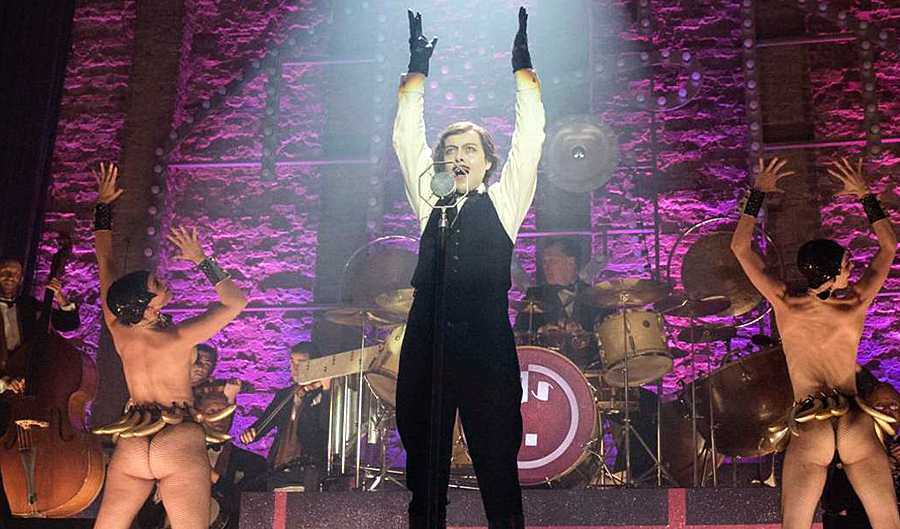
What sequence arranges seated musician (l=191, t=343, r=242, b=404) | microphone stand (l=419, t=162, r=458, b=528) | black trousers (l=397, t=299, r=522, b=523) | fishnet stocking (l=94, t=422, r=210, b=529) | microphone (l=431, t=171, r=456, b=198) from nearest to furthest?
microphone stand (l=419, t=162, r=458, b=528) < microphone (l=431, t=171, r=456, b=198) < black trousers (l=397, t=299, r=522, b=523) < fishnet stocking (l=94, t=422, r=210, b=529) < seated musician (l=191, t=343, r=242, b=404)

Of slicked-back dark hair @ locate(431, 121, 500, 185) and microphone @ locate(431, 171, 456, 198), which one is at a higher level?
slicked-back dark hair @ locate(431, 121, 500, 185)

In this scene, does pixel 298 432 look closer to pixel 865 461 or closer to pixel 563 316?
pixel 563 316

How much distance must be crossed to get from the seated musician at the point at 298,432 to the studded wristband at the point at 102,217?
1.54 meters

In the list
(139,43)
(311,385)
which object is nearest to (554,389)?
(311,385)

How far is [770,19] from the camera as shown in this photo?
7570 mm

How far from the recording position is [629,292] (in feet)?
A: 18.2

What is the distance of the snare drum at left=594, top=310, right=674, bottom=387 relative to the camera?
222 inches

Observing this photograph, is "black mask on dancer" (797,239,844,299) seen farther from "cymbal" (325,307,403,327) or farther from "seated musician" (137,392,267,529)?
"seated musician" (137,392,267,529)

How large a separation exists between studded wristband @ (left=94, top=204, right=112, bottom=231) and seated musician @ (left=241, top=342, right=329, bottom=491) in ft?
5.06

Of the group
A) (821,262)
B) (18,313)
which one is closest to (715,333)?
(821,262)

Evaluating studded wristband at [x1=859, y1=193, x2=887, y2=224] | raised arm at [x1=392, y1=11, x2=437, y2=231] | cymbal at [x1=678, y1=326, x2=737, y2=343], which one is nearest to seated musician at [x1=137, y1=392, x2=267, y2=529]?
raised arm at [x1=392, y1=11, x2=437, y2=231]

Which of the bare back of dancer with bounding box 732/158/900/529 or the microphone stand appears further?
the bare back of dancer with bounding box 732/158/900/529

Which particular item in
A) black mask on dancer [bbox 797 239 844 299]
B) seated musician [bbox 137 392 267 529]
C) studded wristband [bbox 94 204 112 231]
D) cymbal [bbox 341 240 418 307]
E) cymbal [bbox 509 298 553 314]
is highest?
studded wristband [bbox 94 204 112 231]

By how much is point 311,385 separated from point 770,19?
418 cm
